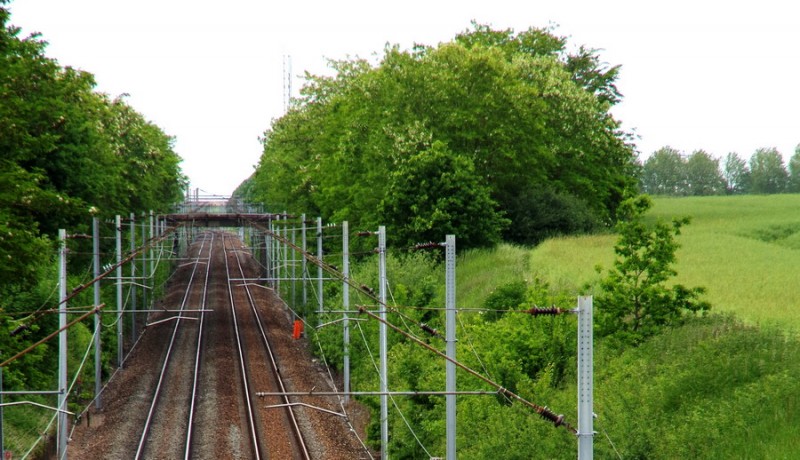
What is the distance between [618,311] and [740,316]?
2.94 meters

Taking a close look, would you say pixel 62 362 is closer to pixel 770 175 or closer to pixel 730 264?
pixel 730 264

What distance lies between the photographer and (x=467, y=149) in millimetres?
47500

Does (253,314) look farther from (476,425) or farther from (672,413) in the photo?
(672,413)

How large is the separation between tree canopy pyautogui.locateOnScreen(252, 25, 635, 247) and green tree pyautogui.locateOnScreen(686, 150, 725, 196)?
252ft

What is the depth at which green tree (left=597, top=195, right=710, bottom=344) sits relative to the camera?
21453 mm

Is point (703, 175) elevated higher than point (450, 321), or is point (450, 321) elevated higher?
point (703, 175)

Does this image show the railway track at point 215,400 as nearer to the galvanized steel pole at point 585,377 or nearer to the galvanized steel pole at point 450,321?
the galvanized steel pole at point 450,321

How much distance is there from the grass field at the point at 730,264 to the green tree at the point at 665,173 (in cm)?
7901

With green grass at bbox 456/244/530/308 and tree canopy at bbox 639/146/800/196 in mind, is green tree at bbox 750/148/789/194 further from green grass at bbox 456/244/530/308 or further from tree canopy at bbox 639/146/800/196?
green grass at bbox 456/244/530/308

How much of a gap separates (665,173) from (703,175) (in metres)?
6.66

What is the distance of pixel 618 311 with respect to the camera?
21953 mm

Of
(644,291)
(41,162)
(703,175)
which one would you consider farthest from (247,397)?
(703,175)

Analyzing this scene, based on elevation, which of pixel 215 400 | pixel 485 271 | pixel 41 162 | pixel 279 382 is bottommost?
pixel 215 400

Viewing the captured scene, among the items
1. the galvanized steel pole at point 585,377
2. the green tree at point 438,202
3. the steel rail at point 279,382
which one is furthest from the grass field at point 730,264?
the galvanized steel pole at point 585,377
